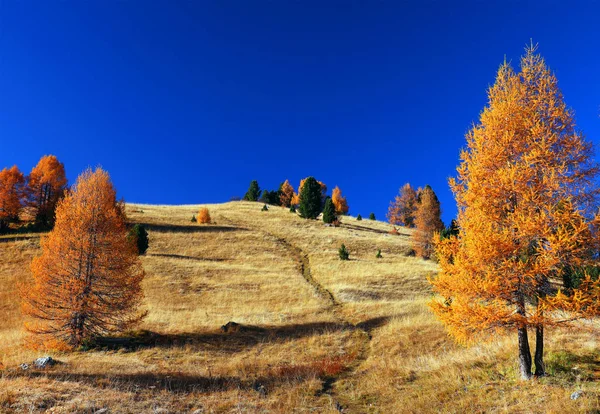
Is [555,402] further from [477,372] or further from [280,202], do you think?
[280,202]

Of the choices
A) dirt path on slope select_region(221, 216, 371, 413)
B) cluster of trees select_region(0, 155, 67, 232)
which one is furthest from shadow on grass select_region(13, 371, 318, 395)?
cluster of trees select_region(0, 155, 67, 232)

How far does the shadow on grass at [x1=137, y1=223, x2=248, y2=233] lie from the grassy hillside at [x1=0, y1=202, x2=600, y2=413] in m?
11.0

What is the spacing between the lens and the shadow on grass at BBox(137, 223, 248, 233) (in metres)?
57.5

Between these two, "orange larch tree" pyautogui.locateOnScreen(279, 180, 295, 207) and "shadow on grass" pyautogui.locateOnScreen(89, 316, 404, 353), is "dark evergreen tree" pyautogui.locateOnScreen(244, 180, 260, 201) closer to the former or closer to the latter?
"orange larch tree" pyautogui.locateOnScreen(279, 180, 295, 207)

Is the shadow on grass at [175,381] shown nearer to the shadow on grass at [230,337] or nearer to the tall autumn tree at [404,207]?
the shadow on grass at [230,337]

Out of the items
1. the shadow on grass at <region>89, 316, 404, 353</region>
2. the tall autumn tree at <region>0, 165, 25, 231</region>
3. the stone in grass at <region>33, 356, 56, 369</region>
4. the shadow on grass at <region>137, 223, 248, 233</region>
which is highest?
the tall autumn tree at <region>0, 165, 25, 231</region>

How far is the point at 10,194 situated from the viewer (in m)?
50.9

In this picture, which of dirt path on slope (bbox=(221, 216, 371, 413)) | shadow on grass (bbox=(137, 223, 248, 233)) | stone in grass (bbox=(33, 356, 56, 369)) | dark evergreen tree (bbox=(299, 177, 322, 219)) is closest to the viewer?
A: dirt path on slope (bbox=(221, 216, 371, 413))

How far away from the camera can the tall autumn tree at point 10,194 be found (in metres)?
49.9

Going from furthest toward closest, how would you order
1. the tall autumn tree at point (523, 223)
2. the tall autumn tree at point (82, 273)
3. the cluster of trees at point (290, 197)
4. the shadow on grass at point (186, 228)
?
the cluster of trees at point (290, 197) < the shadow on grass at point (186, 228) < the tall autumn tree at point (82, 273) < the tall autumn tree at point (523, 223)

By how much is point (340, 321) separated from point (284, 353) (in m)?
7.59

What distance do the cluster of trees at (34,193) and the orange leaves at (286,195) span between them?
62.1 meters

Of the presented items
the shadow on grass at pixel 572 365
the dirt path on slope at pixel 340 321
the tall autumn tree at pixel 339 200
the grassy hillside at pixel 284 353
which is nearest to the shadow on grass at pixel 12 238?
the grassy hillside at pixel 284 353

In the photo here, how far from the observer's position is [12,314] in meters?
27.6
